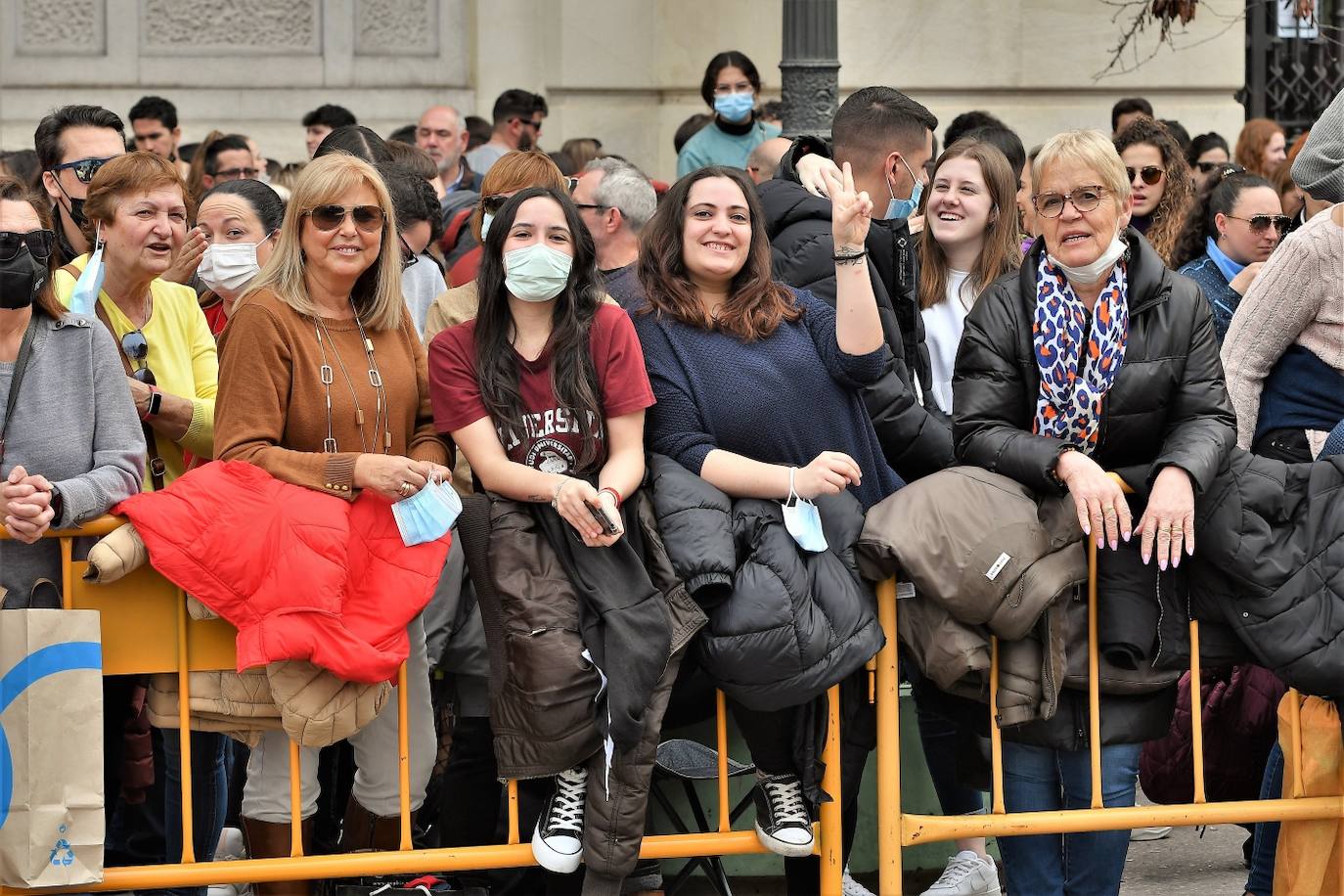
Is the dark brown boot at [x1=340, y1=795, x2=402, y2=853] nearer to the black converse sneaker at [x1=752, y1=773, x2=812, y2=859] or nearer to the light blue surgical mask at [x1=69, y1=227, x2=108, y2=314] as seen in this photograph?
the black converse sneaker at [x1=752, y1=773, x2=812, y2=859]

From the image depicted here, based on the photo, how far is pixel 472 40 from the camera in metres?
12.3

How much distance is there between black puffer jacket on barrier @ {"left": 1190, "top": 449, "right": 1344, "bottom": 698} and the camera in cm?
445

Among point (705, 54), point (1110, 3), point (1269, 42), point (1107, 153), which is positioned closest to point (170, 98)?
point (705, 54)

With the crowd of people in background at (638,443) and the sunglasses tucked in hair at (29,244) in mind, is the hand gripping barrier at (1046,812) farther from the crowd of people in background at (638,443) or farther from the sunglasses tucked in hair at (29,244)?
the sunglasses tucked in hair at (29,244)

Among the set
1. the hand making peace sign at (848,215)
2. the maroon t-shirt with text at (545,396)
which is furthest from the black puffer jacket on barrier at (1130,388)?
the maroon t-shirt with text at (545,396)

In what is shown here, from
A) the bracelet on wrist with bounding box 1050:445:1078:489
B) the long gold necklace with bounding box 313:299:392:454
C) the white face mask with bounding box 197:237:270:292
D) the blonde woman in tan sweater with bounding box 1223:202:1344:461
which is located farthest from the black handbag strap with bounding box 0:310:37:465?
the blonde woman in tan sweater with bounding box 1223:202:1344:461

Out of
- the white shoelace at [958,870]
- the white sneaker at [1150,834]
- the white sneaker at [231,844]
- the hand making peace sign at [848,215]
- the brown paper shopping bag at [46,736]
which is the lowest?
the white sneaker at [1150,834]

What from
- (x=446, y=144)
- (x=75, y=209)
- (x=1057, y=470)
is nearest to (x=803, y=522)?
(x=1057, y=470)

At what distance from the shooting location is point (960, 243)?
19.4ft

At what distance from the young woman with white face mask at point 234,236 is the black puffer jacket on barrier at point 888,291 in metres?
1.63

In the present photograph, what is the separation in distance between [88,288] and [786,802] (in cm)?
239

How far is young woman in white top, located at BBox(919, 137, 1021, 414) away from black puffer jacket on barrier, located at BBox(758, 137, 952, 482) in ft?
0.59

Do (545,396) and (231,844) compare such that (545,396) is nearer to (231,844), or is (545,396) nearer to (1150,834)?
(231,844)

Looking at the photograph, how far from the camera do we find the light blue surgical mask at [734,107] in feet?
33.1
